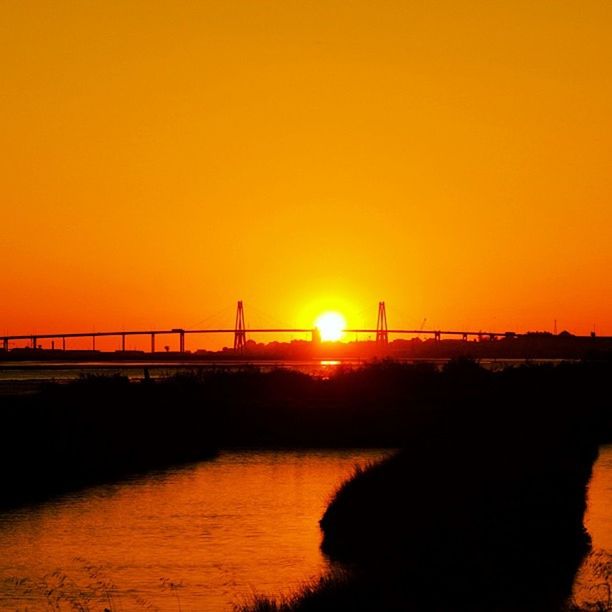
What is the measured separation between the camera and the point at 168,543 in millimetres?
23562

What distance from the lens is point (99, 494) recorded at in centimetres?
3088

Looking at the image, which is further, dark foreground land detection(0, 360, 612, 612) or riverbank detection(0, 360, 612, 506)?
riverbank detection(0, 360, 612, 506)

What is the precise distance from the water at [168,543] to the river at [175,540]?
21 mm

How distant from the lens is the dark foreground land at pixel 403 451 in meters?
18.2

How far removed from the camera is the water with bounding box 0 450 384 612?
63.1 ft

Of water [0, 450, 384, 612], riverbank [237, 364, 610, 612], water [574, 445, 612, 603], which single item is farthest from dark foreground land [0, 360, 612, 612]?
water [0, 450, 384, 612]

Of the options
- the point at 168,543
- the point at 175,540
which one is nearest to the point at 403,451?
the point at 175,540

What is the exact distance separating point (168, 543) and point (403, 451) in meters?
9.86

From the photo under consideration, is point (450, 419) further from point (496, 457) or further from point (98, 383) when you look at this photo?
point (496, 457)

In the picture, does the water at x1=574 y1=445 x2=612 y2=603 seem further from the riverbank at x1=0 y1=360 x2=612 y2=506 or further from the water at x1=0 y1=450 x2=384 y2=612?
the water at x1=0 y1=450 x2=384 y2=612

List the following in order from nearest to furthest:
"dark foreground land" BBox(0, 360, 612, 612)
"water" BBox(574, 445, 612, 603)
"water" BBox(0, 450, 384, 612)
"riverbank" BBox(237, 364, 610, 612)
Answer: "riverbank" BBox(237, 364, 610, 612) < "dark foreground land" BBox(0, 360, 612, 612) < "water" BBox(574, 445, 612, 603) < "water" BBox(0, 450, 384, 612)

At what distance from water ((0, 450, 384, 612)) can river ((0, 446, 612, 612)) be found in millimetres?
21

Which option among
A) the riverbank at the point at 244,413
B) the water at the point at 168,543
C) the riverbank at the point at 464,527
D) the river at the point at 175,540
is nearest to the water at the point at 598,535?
the river at the point at 175,540

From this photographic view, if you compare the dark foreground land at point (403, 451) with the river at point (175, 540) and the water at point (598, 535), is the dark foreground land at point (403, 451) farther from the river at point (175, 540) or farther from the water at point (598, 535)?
the river at point (175, 540)
